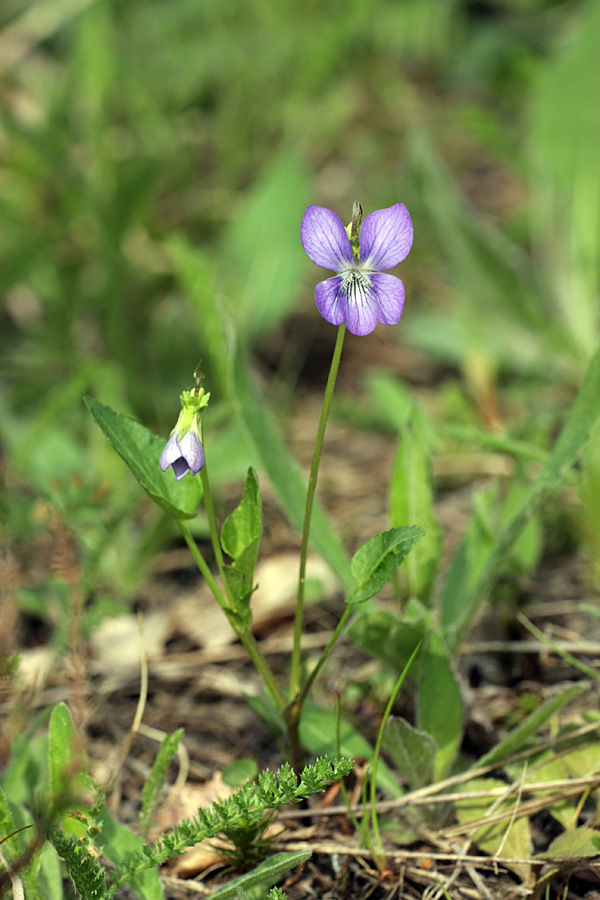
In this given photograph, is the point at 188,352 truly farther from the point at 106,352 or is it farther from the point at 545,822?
the point at 545,822

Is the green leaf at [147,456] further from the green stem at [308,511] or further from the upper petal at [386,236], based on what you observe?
the upper petal at [386,236]

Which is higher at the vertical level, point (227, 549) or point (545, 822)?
point (227, 549)

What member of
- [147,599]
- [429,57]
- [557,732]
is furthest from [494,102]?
[557,732]

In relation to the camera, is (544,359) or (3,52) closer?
(544,359)

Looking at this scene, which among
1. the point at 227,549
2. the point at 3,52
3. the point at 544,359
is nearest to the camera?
the point at 227,549

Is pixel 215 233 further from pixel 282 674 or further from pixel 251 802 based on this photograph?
pixel 251 802

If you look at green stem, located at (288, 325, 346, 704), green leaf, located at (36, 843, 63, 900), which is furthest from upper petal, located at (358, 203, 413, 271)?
green leaf, located at (36, 843, 63, 900)

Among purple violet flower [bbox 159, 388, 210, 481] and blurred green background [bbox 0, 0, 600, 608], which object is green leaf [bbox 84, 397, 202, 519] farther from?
blurred green background [bbox 0, 0, 600, 608]

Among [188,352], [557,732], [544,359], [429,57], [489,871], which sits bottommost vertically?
[489,871]
